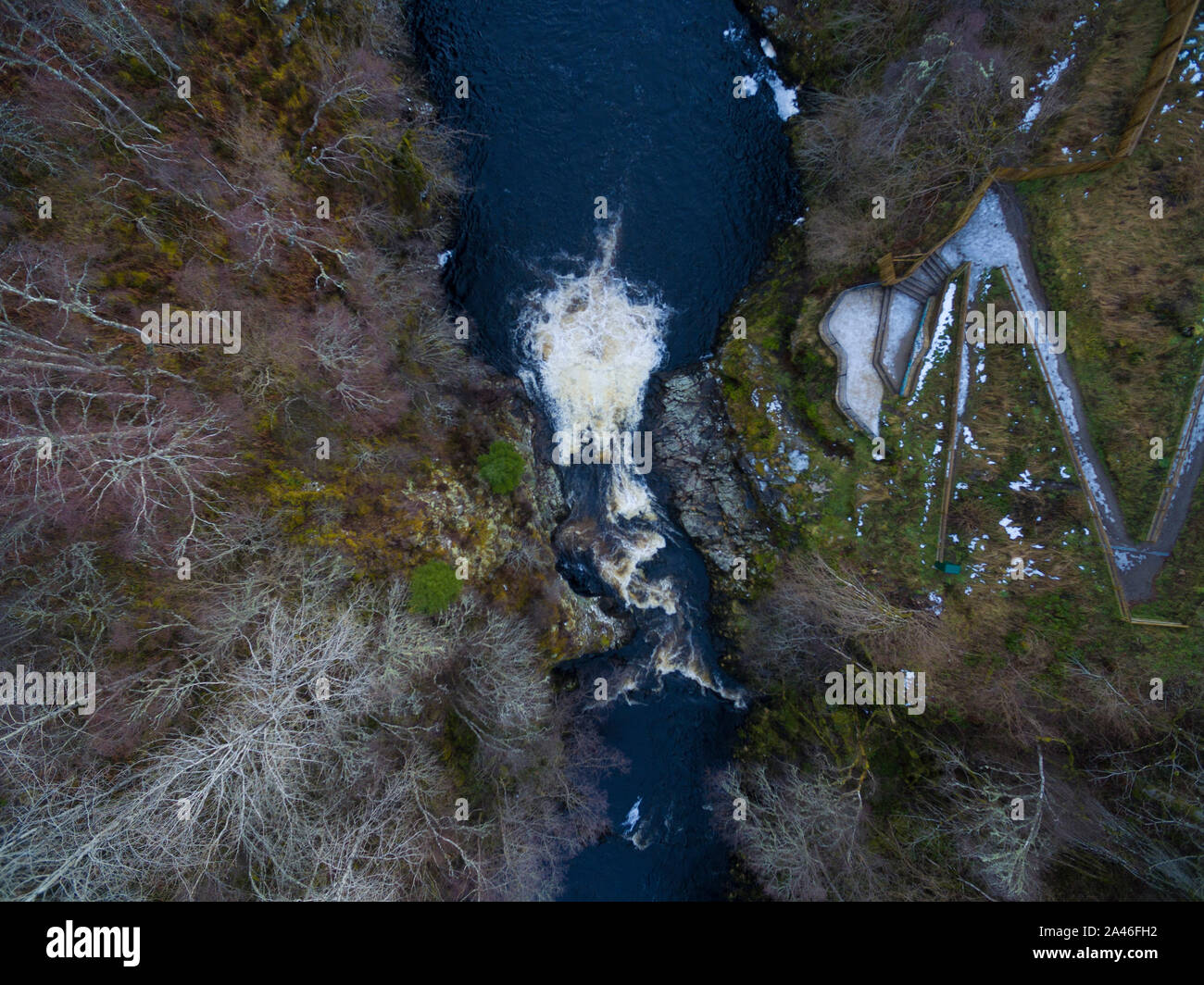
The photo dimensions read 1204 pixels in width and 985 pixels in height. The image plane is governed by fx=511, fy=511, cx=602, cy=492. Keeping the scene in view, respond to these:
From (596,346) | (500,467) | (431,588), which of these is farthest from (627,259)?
(431,588)

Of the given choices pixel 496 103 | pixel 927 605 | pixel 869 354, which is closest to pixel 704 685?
pixel 927 605

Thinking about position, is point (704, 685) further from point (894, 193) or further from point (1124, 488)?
point (894, 193)

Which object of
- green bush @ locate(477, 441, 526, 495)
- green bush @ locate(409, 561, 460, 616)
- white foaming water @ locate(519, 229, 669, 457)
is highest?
white foaming water @ locate(519, 229, 669, 457)

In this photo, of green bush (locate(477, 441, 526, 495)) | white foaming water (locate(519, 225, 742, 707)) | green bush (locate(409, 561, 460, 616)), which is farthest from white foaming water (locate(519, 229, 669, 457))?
green bush (locate(409, 561, 460, 616))

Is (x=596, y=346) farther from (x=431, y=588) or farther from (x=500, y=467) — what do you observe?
(x=431, y=588)

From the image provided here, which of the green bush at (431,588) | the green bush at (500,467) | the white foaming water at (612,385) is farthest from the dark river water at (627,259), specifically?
the green bush at (431,588)

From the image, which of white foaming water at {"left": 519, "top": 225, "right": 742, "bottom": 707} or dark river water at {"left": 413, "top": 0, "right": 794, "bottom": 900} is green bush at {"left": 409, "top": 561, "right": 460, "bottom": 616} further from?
white foaming water at {"left": 519, "top": 225, "right": 742, "bottom": 707}
